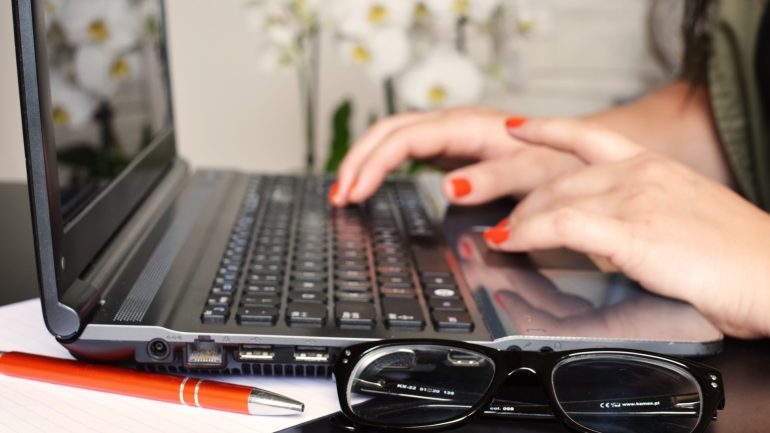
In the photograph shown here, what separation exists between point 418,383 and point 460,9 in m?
0.64

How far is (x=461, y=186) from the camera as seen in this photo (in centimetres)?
67

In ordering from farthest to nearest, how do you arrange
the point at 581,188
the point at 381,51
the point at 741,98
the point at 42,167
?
the point at 381,51 < the point at 741,98 < the point at 581,188 < the point at 42,167

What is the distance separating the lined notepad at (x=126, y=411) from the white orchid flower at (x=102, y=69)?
0.19m

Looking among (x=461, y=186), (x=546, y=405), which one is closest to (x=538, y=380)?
(x=546, y=405)

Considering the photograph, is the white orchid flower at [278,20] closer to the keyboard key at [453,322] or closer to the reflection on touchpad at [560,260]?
the reflection on touchpad at [560,260]

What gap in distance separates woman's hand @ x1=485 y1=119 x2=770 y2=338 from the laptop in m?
0.02

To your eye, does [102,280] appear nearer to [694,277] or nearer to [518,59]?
[694,277]

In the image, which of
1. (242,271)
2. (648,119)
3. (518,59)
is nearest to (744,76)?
(648,119)

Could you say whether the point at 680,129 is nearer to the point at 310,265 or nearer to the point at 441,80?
the point at 441,80

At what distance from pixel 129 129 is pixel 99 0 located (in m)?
0.10

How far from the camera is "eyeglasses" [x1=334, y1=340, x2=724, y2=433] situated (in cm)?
35

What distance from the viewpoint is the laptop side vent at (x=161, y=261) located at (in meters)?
0.38

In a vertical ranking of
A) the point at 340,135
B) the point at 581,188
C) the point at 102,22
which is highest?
the point at 102,22

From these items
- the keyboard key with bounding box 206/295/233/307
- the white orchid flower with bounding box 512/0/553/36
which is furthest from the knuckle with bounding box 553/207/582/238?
the white orchid flower with bounding box 512/0/553/36
